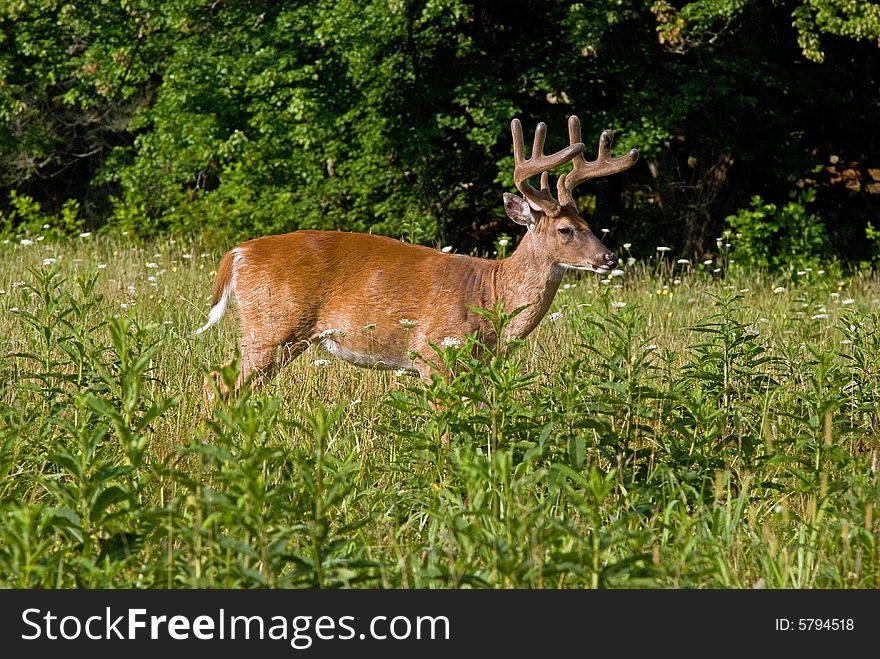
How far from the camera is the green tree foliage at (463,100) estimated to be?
12.2m

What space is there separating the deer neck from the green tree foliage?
5.40m

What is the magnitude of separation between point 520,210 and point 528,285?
455 mm

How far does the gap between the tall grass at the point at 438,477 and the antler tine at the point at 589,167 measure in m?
0.94

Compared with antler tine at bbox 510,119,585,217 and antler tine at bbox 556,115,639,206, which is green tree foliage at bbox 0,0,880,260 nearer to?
antler tine at bbox 556,115,639,206

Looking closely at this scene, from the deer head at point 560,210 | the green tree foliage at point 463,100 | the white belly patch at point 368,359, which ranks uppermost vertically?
the green tree foliage at point 463,100

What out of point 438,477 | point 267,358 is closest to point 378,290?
point 267,358

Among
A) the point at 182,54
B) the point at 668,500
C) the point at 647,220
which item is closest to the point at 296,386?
the point at 668,500

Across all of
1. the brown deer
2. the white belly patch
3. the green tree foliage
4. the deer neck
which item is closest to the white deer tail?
the brown deer

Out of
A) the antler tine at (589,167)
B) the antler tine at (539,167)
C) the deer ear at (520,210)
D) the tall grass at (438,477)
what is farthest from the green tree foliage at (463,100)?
the tall grass at (438,477)

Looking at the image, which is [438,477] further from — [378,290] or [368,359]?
[378,290]

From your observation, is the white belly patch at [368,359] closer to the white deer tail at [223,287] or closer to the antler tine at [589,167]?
the white deer tail at [223,287]

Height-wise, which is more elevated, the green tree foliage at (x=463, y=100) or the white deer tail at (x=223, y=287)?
the green tree foliage at (x=463, y=100)

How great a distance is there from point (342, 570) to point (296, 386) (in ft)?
9.24
